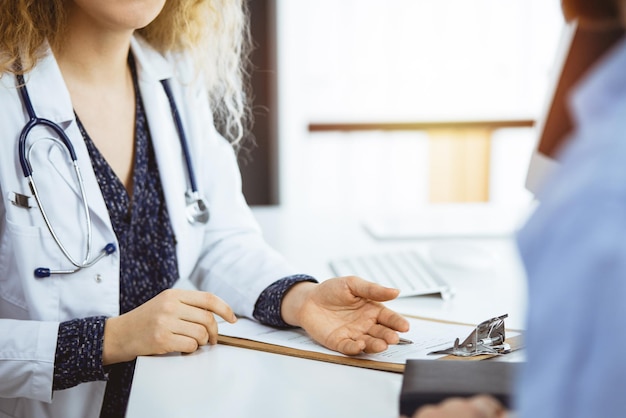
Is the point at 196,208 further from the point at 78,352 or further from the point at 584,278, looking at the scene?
the point at 584,278

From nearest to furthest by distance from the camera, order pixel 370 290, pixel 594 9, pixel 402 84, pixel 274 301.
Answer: pixel 594 9
pixel 370 290
pixel 274 301
pixel 402 84

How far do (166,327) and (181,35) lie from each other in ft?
2.14

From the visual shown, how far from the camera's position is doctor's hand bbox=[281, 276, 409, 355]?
3.37 ft

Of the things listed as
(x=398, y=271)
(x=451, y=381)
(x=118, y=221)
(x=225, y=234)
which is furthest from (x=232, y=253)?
(x=451, y=381)

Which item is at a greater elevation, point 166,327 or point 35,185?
point 35,185

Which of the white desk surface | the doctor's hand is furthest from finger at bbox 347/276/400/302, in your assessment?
the white desk surface

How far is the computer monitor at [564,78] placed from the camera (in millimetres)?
782

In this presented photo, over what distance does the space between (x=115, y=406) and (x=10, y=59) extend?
55 centimetres

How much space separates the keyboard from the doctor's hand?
0.23 metres

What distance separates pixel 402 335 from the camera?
3.54 ft

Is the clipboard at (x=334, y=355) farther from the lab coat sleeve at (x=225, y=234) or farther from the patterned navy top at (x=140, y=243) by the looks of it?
the lab coat sleeve at (x=225, y=234)

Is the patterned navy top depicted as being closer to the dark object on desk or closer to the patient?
the dark object on desk

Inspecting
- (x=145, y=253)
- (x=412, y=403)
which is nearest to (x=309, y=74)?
(x=145, y=253)

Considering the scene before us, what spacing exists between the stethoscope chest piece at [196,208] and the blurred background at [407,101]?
1674 millimetres
